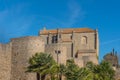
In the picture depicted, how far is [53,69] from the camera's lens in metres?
53.8

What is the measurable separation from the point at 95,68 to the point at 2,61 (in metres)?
16.3

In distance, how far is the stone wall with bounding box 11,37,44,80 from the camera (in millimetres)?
55594

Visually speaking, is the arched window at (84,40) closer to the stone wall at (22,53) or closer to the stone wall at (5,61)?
the stone wall at (22,53)

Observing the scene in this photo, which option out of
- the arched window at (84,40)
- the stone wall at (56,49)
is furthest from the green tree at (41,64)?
the arched window at (84,40)

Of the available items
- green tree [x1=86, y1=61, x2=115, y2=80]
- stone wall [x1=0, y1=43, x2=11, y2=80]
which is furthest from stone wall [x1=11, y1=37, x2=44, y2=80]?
green tree [x1=86, y1=61, x2=115, y2=80]

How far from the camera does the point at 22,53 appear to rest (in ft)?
185

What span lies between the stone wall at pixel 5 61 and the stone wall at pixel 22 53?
2.22 feet

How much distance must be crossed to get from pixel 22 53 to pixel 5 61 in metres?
2.60

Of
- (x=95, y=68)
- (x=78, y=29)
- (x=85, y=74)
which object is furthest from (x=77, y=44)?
(x=85, y=74)

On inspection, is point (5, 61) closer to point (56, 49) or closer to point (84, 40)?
point (56, 49)

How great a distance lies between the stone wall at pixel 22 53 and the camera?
182 ft

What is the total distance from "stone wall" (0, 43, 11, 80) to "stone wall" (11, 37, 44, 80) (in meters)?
0.68

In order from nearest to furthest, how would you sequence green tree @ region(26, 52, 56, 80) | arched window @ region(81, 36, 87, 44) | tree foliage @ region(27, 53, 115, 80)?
green tree @ region(26, 52, 56, 80), tree foliage @ region(27, 53, 115, 80), arched window @ region(81, 36, 87, 44)

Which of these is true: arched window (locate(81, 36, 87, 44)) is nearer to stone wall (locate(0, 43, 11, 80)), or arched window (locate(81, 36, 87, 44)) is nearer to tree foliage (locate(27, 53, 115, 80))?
tree foliage (locate(27, 53, 115, 80))
